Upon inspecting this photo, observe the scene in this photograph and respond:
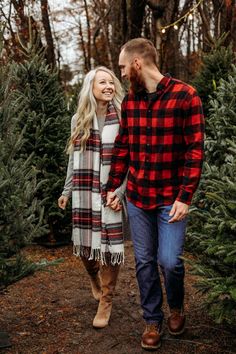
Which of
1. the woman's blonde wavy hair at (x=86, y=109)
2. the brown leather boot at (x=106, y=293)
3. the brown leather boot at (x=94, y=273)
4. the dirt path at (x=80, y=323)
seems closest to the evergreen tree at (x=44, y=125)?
the dirt path at (x=80, y=323)

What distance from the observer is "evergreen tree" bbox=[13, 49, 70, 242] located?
25.0 ft

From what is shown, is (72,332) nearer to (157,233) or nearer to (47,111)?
(157,233)

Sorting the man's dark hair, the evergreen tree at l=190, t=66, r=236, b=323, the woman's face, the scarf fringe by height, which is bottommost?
the scarf fringe

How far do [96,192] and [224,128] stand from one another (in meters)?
1.44

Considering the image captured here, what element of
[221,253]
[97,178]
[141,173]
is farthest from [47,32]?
[221,253]

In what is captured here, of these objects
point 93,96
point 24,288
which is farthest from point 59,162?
point 93,96

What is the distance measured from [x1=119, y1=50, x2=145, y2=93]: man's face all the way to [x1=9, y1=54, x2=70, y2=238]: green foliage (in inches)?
146

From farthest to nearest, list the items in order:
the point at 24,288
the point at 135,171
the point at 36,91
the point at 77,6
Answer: the point at 77,6 → the point at 36,91 → the point at 24,288 → the point at 135,171

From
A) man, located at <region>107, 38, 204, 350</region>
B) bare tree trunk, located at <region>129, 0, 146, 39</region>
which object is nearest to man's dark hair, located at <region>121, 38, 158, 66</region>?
man, located at <region>107, 38, 204, 350</region>

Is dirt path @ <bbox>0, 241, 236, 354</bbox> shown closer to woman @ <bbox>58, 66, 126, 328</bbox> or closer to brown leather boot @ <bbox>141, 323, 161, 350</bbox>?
brown leather boot @ <bbox>141, 323, 161, 350</bbox>

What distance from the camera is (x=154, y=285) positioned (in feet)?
13.5

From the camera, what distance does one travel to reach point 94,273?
16.6 feet

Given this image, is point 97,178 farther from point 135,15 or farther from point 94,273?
point 135,15

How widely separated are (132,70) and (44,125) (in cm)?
380
